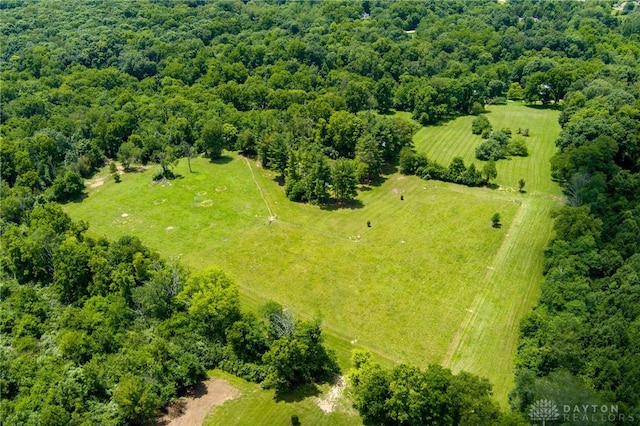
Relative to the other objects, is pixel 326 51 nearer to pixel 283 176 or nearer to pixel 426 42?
pixel 426 42

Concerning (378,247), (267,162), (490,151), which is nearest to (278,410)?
(378,247)

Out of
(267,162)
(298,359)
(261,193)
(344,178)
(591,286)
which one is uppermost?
(298,359)

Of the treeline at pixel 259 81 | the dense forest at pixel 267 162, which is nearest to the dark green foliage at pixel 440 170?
the dense forest at pixel 267 162

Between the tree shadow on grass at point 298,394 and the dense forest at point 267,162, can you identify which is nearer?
the dense forest at point 267,162

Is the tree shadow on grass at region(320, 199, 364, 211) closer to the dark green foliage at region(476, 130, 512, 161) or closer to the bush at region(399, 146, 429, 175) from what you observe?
the bush at region(399, 146, 429, 175)

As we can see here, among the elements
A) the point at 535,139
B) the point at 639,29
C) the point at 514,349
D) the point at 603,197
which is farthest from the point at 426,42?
the point at 514,349

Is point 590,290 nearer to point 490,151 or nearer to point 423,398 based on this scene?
point 423,398

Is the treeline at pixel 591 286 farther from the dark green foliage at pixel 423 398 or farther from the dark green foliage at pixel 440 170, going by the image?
the dark green foliage at pixel 440 170
